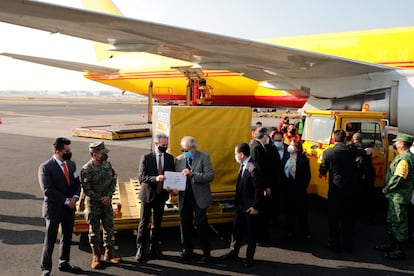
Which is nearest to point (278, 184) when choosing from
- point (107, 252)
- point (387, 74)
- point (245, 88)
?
point (107, 252)

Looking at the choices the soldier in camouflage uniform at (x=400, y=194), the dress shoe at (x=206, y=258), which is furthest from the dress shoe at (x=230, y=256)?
the soldier in camouflage uniform at (x=400, y=194)

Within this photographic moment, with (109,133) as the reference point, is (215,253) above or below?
below

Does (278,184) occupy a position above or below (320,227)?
above

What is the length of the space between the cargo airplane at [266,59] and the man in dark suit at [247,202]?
4.51 m

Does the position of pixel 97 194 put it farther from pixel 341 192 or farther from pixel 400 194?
pixel 400 194

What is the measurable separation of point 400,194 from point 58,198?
4895 millimetres

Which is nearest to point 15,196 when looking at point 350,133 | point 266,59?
point 350,133

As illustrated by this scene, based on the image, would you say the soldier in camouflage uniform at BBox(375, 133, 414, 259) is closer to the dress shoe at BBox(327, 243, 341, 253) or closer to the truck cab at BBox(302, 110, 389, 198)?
the dress shoe at BBox(327, 243, 341, 253)

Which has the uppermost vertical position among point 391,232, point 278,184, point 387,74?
point 387,74

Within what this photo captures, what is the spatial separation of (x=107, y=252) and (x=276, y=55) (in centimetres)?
745

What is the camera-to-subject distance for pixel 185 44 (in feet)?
32.4

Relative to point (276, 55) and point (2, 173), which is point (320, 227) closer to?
point (276, 55)

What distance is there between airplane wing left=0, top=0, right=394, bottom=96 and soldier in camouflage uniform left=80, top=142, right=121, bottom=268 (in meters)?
3.58

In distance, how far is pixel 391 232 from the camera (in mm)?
5340
